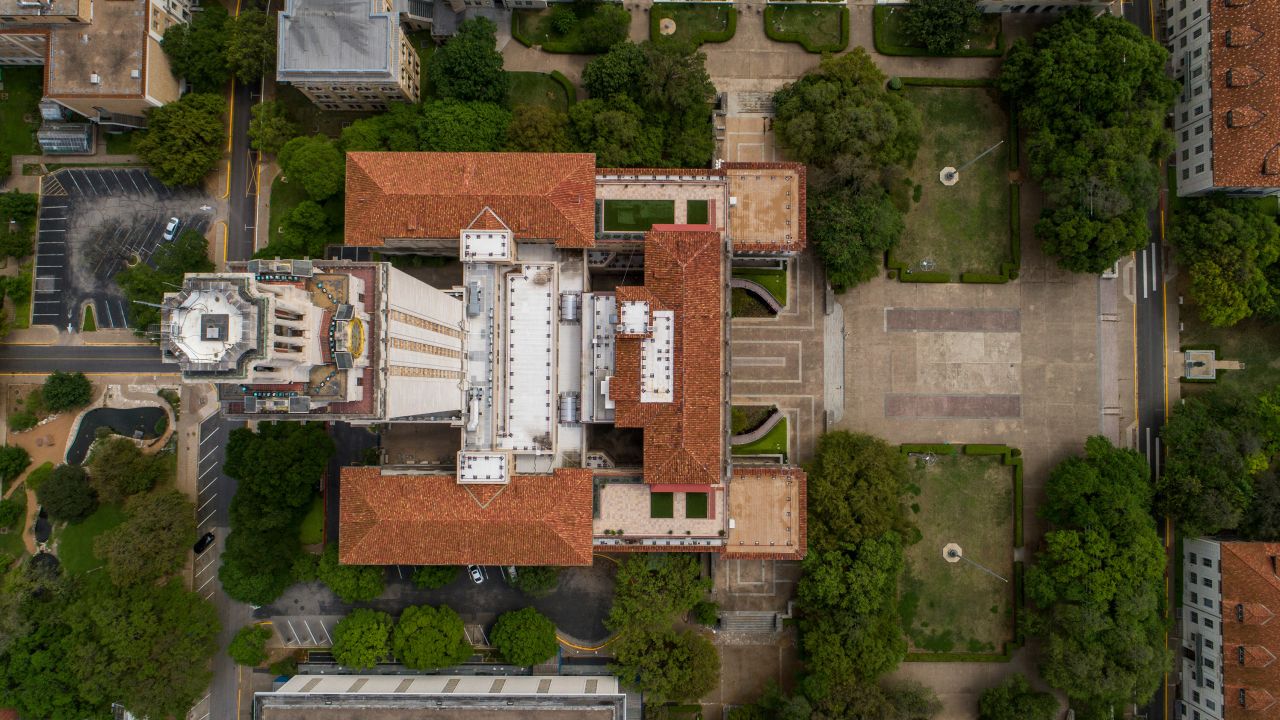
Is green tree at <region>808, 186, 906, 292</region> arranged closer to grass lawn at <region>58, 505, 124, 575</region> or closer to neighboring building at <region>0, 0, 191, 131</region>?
neighboring building at <region>0, 0, 191, 131</region>

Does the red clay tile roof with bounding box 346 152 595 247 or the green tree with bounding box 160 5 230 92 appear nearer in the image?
the red clay tile roof with bounding box 346 152 595 247

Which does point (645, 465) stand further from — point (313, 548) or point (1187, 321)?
point (1187, 321)

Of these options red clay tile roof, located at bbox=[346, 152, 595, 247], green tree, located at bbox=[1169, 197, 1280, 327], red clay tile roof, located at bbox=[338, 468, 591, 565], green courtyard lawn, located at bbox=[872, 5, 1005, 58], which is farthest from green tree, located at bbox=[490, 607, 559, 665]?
green tree, located at bbox=[1169, 197, 1280, 327]

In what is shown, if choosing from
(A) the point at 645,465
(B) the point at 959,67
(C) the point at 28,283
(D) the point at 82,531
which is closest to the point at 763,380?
(A) the point at 645,465

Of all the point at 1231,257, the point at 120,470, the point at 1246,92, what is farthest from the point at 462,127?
the point at 1231,257

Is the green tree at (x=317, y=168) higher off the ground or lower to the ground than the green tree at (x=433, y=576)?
higher

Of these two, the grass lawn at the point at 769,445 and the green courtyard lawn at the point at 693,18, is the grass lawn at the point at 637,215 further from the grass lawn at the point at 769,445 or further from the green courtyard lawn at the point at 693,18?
the grass lawn at the point at 769,445

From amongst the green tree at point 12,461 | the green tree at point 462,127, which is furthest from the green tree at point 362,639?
the green tree at point 462,127
